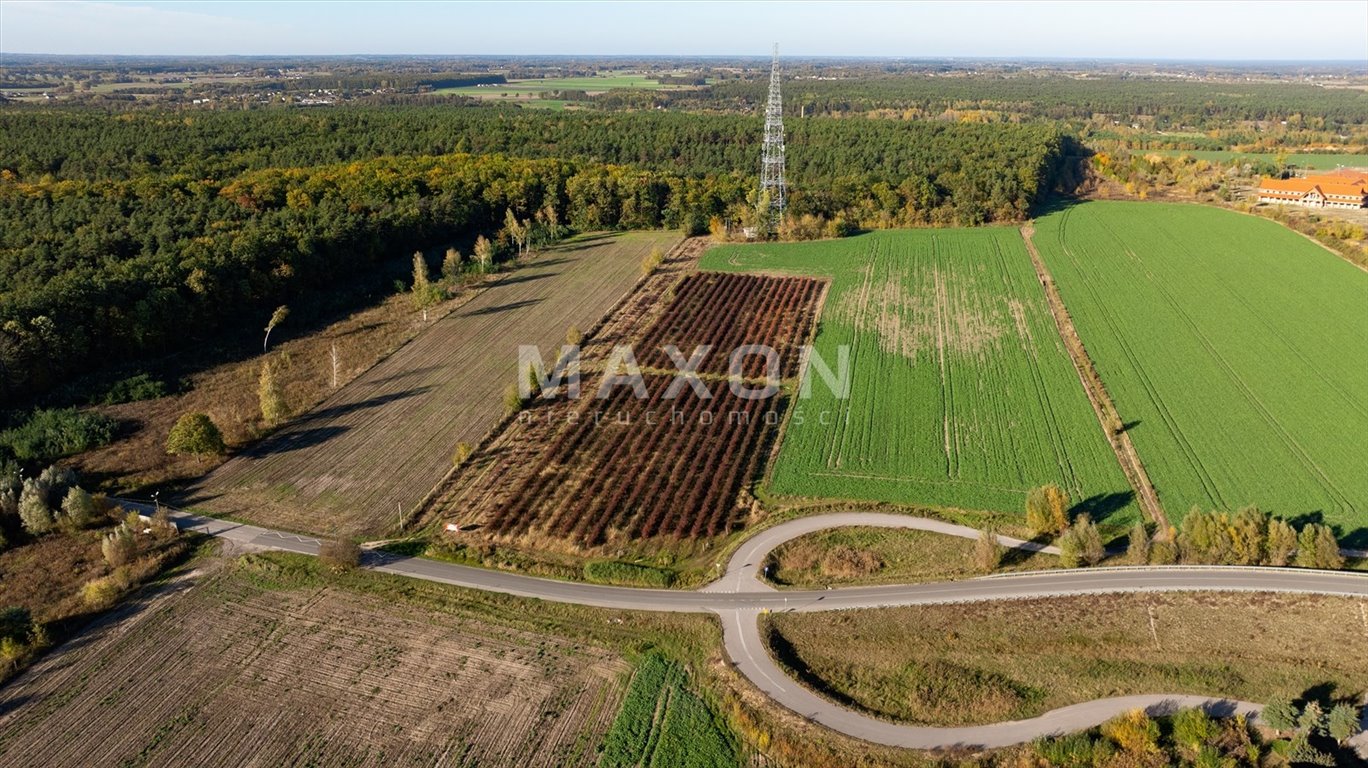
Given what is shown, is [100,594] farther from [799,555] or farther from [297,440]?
[799,555]

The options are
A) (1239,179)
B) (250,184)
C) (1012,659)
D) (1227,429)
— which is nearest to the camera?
(1012,659)

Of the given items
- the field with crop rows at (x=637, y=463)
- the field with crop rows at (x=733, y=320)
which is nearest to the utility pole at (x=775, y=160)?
the field with crop rows at (x=733, y=320)

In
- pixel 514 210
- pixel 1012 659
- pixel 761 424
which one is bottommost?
pixel 1012 659

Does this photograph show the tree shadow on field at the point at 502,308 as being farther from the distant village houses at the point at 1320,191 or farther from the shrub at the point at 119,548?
the distant village houses at the point at 1320,191

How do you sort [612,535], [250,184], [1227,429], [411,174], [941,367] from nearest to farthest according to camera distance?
[612,535] < [1227,429] < [941,367] < [250,184] < [411,174]

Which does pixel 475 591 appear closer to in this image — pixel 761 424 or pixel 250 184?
pixel 761 424

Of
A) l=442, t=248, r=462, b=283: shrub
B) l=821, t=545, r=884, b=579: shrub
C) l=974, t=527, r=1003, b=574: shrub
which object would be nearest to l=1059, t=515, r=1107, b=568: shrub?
l=974, t=527, r=1003, b=574: shrub

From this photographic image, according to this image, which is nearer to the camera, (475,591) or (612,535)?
(475,591)

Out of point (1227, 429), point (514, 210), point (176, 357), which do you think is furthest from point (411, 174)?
point (1227, 429)
